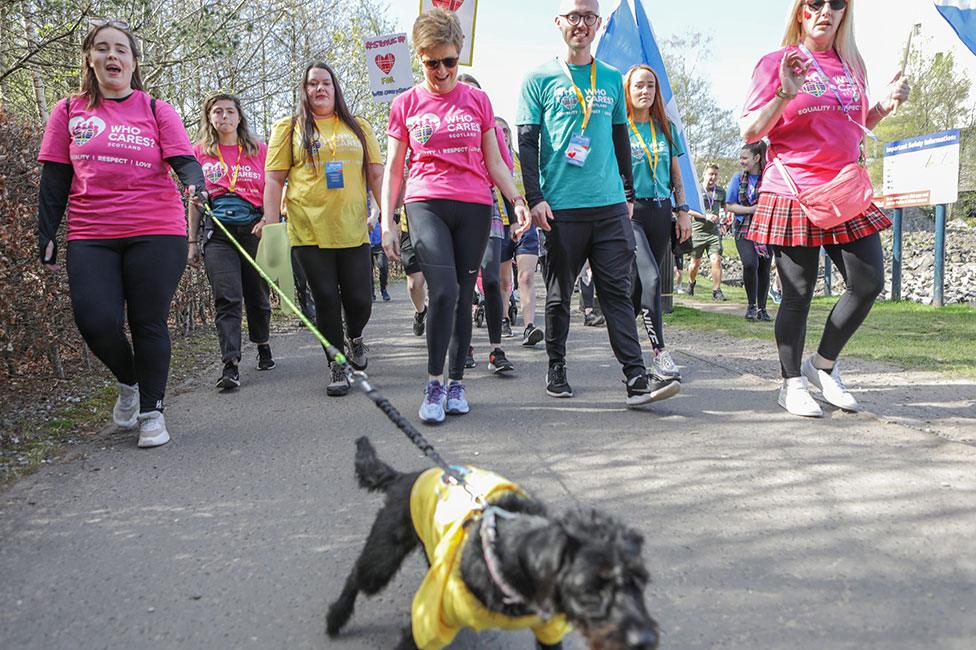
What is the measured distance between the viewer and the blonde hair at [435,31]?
433cm

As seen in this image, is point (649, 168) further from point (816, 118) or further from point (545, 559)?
point (545, 559)

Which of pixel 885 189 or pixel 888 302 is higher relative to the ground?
pixel 885 189

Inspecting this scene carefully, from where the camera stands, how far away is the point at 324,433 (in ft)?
14.3

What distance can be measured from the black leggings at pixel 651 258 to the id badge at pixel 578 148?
1108 millimetres

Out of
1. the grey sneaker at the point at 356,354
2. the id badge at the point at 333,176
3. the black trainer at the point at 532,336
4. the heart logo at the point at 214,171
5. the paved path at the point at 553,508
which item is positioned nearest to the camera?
the paved path at the point at 553,508

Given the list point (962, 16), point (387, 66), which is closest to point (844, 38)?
point (962, 16)

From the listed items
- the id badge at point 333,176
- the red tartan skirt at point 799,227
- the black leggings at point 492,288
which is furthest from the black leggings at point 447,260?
the red tartan skirt at point 799,227

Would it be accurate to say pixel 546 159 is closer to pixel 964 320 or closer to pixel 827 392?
pixel 827 392

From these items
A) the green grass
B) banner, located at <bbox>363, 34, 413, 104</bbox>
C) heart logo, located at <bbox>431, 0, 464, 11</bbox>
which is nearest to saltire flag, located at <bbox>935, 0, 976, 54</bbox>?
the green grass

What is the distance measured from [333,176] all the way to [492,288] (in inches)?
74.3

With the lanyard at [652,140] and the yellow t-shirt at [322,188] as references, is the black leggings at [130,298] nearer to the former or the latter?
the yellow t-shirt at [322,188]

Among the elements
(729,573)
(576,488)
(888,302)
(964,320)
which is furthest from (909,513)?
(888,302)

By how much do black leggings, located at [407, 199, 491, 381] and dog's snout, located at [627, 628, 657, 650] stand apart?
316 centimetres

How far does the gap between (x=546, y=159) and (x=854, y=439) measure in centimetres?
246
